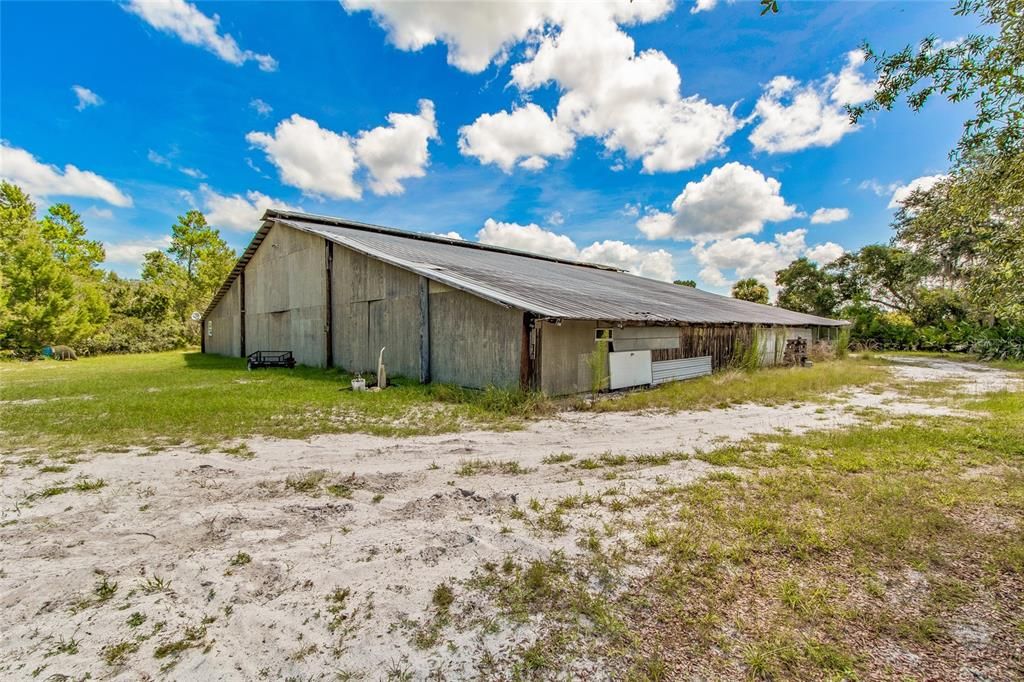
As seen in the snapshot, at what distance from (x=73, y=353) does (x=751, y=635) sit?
111ft

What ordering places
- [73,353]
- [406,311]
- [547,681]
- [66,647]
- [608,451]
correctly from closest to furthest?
[547,681], [66,647], [608,451], [406,311], [73,353]

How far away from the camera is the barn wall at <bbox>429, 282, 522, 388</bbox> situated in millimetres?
9852

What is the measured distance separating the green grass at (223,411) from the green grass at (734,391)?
2.41 metres

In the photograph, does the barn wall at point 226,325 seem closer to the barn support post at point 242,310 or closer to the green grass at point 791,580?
the barn support post at point 242,310

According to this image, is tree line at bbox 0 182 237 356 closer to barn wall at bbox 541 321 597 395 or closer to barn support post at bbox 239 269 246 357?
barn support post at bbox 239 269 246 357

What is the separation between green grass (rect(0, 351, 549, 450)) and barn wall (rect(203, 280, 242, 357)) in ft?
32.2

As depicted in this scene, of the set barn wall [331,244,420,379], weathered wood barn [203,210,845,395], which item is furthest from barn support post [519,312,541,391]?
barn wall [331,244,420,379]

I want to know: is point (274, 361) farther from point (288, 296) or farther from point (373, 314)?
point (373, 314)

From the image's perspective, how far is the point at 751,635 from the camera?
2.48 m

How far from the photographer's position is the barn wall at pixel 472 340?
32.3 feet

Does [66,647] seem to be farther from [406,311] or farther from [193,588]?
[406,311]

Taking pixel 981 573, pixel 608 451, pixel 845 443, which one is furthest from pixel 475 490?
pixel 845 443

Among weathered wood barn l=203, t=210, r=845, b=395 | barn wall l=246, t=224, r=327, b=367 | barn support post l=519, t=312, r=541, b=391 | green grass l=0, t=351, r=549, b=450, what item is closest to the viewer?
green grass l=0, t=351, r=549, b=450

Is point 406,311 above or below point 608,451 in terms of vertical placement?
above
